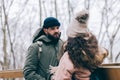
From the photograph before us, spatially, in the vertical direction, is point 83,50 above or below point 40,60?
above

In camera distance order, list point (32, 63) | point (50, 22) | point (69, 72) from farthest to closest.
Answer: point (50, 22) < point (32, 63) < point (69, 72)

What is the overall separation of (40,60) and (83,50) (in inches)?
39.9

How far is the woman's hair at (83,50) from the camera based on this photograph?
110 inches

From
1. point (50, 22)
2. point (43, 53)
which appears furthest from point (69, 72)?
point (50, 22)

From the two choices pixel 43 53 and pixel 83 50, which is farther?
pixel 43 53

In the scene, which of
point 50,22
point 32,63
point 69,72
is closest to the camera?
point 69,72

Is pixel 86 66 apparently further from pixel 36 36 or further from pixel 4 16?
pixel 4 16

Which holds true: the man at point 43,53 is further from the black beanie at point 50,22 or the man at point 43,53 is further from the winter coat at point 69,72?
the winter coat at point 69,72

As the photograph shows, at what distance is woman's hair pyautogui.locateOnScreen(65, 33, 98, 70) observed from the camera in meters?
2.80

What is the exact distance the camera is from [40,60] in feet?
12.4

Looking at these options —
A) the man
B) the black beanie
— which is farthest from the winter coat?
the black beanie

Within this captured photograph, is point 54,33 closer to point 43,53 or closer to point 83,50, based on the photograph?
point 43,53

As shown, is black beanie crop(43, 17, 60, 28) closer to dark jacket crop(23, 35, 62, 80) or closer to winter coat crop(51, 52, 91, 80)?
dark jacket crop(23, 35, 62, 80)

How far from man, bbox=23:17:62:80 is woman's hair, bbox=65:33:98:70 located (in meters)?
0.90
